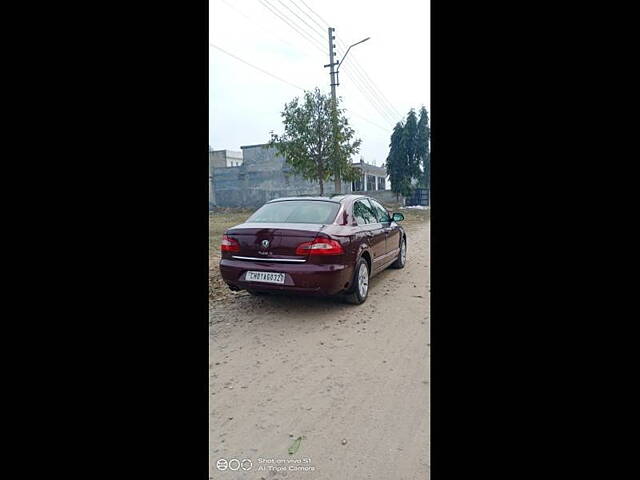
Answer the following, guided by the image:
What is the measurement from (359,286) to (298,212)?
1.09 m

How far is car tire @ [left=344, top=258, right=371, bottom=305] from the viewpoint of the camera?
4.41 meters

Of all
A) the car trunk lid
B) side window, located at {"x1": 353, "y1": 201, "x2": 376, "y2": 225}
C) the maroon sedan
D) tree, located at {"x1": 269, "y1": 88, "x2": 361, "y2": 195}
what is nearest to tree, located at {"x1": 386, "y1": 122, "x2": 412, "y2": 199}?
tree, located at {"x1": 269, "y1": 88, "x2": 361, "y2": 195}

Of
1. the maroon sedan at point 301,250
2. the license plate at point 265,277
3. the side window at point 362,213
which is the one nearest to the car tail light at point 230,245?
the maroon sedan at point 301,250

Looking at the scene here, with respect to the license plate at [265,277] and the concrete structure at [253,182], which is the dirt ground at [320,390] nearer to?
the license plate at [265,277]

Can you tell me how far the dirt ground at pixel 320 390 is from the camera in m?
1.86

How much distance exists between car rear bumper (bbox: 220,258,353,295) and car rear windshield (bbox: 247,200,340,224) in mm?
566

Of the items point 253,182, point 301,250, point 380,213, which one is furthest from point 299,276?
point 253,182

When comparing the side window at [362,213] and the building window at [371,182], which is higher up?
the building window at [371,182]

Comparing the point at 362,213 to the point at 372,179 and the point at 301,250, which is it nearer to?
the point at 301,250
